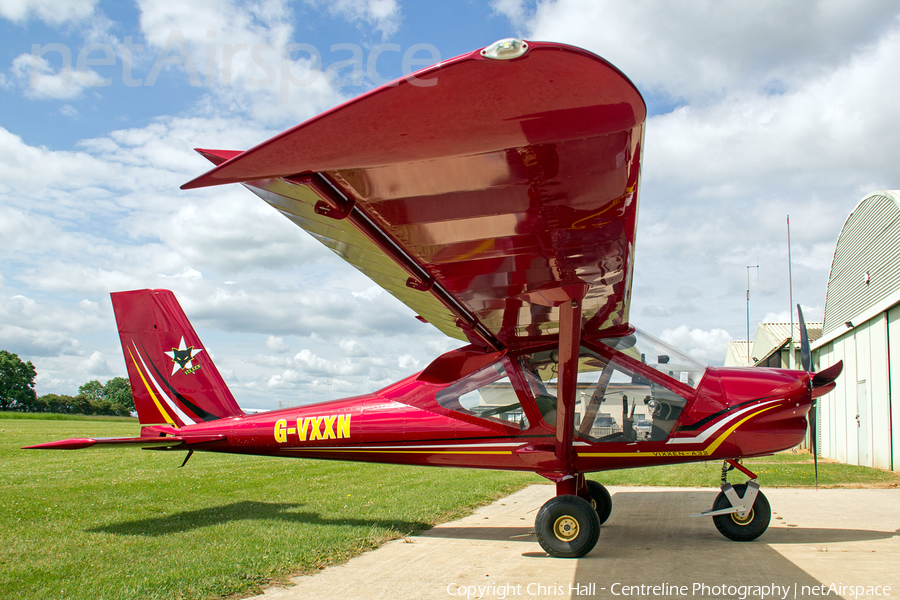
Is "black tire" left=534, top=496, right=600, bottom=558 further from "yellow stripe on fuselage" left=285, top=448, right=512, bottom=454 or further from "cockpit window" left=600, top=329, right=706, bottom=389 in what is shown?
"cockpit window" left=600, top=329, right=706, bottom=389

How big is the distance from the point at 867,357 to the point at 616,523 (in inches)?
428

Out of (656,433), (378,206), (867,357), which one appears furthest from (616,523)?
(867,357)

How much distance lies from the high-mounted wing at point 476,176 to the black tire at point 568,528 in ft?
6.20

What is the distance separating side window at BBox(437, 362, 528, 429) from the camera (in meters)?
5.93

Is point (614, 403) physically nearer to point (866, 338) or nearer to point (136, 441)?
point (136, 441)

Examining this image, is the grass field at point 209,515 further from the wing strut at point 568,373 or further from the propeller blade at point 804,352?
the propeller blade at point 804,352

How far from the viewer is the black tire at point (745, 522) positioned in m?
5.57

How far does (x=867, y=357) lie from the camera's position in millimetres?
13969

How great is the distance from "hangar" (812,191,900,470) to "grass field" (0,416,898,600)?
162 cm

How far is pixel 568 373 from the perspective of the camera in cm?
500

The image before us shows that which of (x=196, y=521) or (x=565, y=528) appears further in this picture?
(x=196, y=521)

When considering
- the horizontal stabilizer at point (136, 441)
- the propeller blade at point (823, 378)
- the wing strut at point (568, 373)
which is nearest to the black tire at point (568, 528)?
the wing strut at point (568, 373)

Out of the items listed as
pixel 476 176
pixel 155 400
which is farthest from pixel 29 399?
pixel 476 176

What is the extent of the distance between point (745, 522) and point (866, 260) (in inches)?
506
